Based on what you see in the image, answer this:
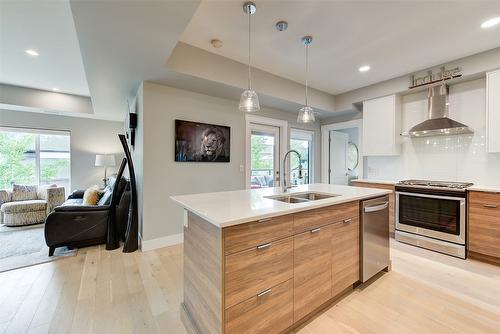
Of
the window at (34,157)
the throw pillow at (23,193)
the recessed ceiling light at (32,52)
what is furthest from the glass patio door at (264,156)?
the window at (34,157)

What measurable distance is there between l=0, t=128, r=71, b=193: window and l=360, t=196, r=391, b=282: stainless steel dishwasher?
6931 millimetres

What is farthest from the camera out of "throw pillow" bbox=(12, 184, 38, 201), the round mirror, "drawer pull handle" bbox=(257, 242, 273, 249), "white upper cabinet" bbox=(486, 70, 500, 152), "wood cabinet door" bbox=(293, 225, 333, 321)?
the round mirror

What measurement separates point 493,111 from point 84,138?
8346mm

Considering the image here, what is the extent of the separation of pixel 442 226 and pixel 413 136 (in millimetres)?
1576

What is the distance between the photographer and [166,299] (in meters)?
1.93

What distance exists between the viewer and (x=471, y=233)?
2.69m

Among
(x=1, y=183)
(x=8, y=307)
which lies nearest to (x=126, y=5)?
(x=8, y=307)

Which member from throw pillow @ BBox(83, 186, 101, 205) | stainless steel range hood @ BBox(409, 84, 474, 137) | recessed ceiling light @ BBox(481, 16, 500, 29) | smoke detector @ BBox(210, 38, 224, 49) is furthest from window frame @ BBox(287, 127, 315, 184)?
throw pillow @ BBox(83, 186, 101, 205)

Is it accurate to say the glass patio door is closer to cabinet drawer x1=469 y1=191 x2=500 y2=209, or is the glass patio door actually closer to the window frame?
the window frame

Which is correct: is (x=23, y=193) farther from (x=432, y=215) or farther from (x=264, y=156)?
(x=432, y=215)

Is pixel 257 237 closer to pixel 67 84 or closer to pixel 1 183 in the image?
pixel 67 84

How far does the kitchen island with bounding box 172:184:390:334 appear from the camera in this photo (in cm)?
122

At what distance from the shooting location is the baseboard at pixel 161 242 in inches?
118

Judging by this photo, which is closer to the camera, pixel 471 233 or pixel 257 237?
pixel 257 237
